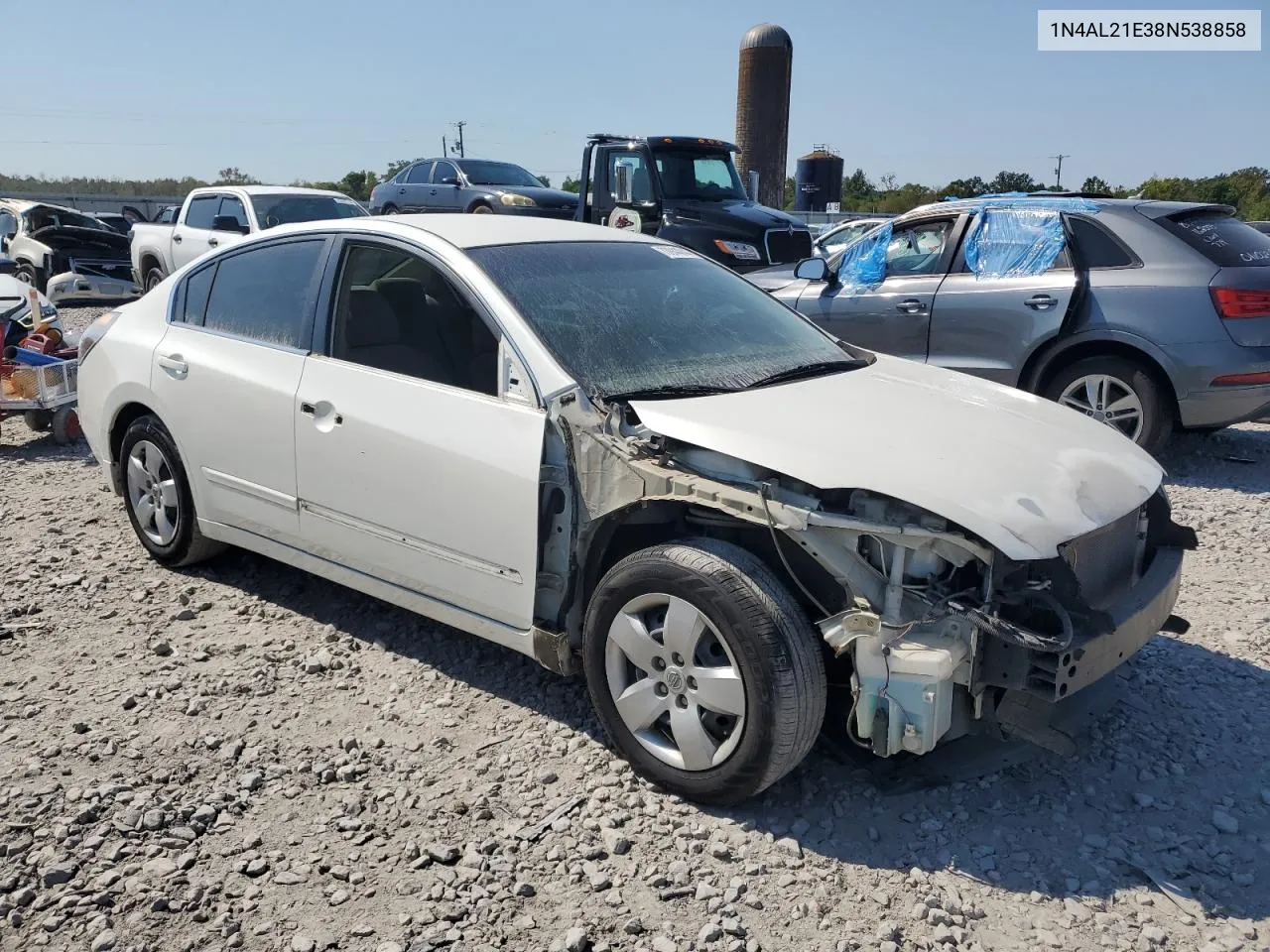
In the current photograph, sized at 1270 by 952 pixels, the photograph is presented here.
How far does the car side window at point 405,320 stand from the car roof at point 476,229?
0.35 feet

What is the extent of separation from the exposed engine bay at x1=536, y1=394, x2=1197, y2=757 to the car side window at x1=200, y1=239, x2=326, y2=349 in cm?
149

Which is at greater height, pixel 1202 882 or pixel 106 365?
pixel 106 365

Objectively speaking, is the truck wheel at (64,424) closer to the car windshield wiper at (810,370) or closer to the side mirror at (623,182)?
the car windshield wiper at (810,370)

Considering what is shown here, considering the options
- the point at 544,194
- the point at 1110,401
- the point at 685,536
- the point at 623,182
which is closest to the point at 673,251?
the point at 685,536

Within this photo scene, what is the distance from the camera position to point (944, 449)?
309 cm

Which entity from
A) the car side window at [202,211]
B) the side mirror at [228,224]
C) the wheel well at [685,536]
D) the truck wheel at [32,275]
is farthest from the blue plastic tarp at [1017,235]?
the truck wheel at [32,275]

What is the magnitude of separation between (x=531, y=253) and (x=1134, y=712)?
8.83 feet

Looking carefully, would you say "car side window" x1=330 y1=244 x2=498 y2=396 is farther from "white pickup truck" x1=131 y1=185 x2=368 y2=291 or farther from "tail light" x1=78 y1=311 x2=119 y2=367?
"white pickup truck" x1=131 y1=185 x2=368 y2=291

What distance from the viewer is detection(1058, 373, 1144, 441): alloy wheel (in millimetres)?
6570

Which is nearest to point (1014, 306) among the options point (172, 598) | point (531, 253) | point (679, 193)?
point (531, 253)

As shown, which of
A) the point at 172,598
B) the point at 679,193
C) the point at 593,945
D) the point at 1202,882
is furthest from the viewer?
the point at 679,193

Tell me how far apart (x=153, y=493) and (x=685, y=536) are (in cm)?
288

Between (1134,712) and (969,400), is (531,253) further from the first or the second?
(1134,712)

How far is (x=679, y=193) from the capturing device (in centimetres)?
1355
